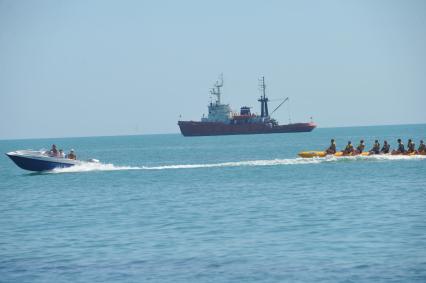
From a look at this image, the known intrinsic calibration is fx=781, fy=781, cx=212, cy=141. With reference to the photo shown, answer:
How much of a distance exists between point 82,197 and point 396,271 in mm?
21013

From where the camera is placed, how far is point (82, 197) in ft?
118

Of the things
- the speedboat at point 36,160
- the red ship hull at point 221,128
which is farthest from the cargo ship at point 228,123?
the speedboat at point 36,160

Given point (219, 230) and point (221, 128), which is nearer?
point (219, 230)

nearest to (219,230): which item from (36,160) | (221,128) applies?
(36,160)

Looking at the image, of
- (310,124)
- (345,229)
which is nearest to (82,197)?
(345,229)

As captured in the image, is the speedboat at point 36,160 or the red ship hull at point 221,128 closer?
the speedboat at point 36,160

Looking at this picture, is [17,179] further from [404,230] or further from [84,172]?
[404,230]

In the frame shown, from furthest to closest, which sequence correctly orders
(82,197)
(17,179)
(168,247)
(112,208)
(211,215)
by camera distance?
1. (17,179)
2. (82,197)
3. (112,208)
4. (211,215)
5. (168,247)

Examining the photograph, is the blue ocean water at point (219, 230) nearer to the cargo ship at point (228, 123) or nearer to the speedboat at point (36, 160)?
the speedboat at point (36, 160)

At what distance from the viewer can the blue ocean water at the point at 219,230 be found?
18047 mm

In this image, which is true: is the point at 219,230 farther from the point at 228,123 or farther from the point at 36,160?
the point at 228,123

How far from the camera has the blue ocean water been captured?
1805cm

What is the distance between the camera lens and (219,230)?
930 inches

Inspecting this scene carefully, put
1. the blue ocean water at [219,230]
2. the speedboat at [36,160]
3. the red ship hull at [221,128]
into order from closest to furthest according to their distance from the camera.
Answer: the blue ocean water at [219,230], the speedboat at [36,160], the red ship hull at [221,128]
